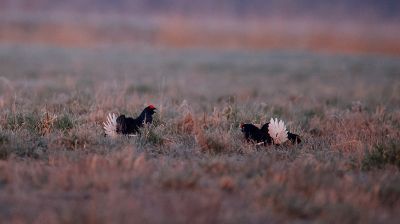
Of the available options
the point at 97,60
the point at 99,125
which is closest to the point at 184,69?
the point at 97,60

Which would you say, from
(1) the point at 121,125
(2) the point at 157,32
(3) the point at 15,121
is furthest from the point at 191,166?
(2) the point at 157,32

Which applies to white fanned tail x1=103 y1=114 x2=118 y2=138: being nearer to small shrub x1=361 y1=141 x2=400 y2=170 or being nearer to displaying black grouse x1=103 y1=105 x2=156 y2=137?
displaying black grouse x1=103 y1=105 x2=156 y2=137

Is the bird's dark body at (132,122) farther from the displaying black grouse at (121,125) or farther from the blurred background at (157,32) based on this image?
the blurred background at (157,32)

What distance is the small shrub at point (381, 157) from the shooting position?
18.1 feet

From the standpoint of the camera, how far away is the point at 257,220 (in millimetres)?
3861

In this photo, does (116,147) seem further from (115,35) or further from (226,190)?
(115,35)

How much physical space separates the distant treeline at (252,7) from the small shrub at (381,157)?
60.0 meters

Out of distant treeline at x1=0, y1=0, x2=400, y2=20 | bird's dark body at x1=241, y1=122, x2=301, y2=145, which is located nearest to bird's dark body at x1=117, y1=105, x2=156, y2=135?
bird's dark body at x1=241, y1=122, x2=301, y2=145

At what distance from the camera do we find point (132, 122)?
671cm

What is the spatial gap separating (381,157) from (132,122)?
3108 mm

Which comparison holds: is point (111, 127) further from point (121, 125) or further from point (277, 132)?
point (277, 132)

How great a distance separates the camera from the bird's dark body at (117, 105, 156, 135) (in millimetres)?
6523

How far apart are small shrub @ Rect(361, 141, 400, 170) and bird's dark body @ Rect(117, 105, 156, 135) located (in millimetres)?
2876

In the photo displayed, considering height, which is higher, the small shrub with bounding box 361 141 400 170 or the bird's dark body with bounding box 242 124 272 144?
the bird's dark body with bounding box 242 124 272 144
